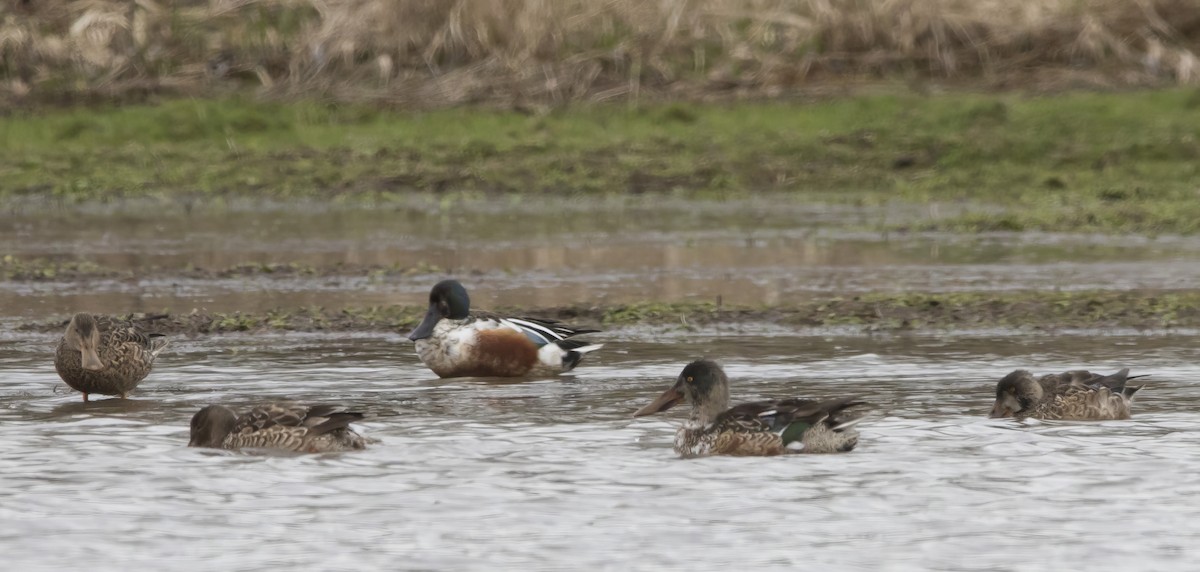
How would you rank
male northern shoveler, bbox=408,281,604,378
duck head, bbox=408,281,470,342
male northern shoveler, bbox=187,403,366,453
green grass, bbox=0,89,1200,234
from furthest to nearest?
green grass, bbox=0,89,1200,234, duck head, bbox=408,281,470,342, male northern shoveler, bbox=408,281,604,378, male northern shoveler, bbox=187,403,366,453

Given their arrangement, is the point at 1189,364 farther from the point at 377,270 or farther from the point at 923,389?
the point at 377,270

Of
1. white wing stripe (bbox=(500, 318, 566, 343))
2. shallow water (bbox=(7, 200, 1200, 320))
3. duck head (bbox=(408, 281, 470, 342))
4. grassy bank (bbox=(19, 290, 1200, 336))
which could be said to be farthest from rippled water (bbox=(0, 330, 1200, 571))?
shallow water (bbox=(7, 200, 1200, 320))

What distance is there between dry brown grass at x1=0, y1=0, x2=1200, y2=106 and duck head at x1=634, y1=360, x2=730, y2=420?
1215 centimetres

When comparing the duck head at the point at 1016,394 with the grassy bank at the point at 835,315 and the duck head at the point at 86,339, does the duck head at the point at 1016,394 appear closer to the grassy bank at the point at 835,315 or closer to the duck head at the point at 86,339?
the grassy bank at the point at 835,315

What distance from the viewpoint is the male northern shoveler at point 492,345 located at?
10.4 meters

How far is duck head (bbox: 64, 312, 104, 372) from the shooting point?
374 inches

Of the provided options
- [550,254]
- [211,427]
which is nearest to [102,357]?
[211,427]

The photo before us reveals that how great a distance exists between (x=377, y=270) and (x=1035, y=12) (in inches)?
376

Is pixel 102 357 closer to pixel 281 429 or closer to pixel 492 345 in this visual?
pixel 281 429

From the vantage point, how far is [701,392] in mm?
8688

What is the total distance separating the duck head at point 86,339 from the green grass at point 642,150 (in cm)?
900

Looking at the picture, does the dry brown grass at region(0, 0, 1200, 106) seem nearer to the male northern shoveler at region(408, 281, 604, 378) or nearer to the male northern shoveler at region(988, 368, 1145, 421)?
the male northern shoveler at region(408, 281, 604, 378)

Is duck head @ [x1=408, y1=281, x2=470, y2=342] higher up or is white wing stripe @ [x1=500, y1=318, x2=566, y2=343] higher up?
Result: duck head @ [x1=408, y1=281, x2=470, y2=342]

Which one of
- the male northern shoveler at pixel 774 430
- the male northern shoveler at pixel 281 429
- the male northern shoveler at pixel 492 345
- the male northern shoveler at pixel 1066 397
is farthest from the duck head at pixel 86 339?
the male northern shoveler at pixel 1066 397
